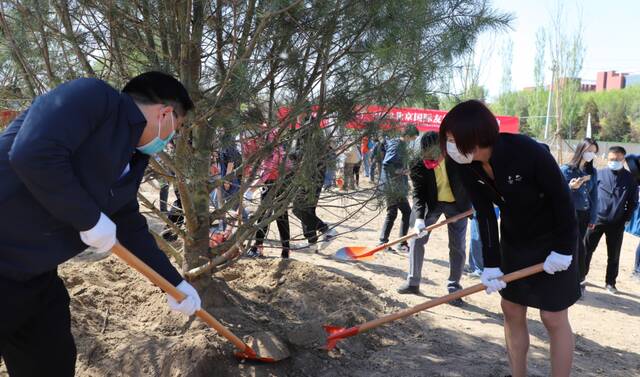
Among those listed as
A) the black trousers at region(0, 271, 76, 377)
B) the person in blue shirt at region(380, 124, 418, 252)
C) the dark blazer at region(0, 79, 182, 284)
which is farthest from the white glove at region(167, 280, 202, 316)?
the person in blue shirt at region(380, 124, 418, 252)

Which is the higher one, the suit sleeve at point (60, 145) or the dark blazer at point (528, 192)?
the suit sleeve at point (60, 145)

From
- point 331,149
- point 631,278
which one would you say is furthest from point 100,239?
point 631,278

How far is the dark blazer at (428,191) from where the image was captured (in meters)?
4.70

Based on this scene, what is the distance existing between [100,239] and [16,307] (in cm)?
35

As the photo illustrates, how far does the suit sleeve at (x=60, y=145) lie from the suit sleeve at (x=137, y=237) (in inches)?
20.3

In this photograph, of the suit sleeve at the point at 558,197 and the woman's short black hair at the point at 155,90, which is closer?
the woman's short black hair at the point at 155,90

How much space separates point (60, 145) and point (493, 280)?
2.13 m

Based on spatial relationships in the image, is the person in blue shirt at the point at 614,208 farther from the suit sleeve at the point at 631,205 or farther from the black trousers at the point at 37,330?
the black trousers at the point at 37,330

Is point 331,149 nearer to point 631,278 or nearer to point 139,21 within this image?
point 139,21

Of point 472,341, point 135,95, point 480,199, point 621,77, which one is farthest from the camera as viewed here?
point 621,77

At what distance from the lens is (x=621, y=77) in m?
67.7

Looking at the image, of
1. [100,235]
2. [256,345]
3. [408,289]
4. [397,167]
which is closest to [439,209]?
[408,289]

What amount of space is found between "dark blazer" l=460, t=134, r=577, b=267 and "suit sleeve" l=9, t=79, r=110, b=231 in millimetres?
1759

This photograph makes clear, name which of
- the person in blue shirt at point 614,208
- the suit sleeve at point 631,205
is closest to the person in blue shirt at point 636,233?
the person in blue shirt at point 614,208
